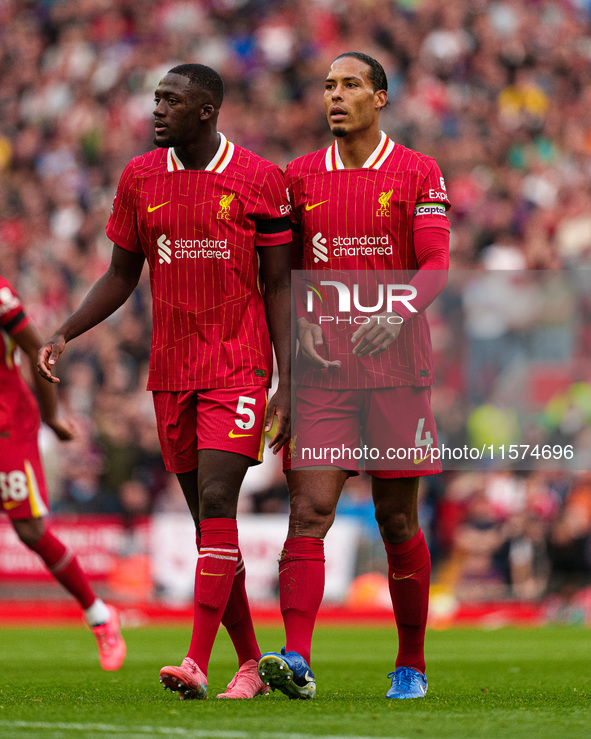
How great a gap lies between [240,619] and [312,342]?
50.0 inches

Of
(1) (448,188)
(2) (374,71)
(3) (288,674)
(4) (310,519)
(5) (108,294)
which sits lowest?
(3) (288,674)

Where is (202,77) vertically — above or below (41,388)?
above

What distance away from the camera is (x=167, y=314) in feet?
18.5

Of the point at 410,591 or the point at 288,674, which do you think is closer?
the point at 288,674

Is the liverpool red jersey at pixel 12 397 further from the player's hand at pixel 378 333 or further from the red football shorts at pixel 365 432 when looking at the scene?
the player's hand at pixel 378 333

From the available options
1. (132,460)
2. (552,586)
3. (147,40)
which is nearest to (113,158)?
(147,40)

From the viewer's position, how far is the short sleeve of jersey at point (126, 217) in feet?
18.9

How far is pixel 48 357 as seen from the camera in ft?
18.2

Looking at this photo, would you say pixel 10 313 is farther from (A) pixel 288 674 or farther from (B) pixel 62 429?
(A) pixel 288 674

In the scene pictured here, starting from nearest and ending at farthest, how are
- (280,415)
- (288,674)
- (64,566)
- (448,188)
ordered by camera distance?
1. (288,674)
2. (280,415)
3. (64,566)
4. (448,188)

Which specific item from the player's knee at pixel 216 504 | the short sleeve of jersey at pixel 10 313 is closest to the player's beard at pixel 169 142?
the player's knee at pixel 216 504

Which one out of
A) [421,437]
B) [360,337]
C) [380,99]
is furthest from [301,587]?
[380,99]

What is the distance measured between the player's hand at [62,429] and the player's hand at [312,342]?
2821 millimetres

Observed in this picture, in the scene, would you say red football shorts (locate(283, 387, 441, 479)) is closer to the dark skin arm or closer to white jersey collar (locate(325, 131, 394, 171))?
the dark skin arm
